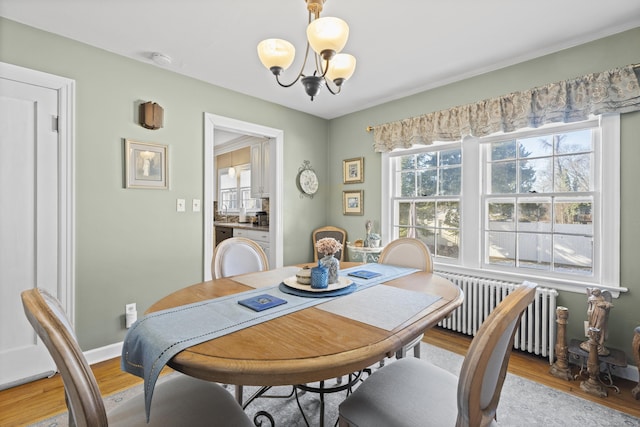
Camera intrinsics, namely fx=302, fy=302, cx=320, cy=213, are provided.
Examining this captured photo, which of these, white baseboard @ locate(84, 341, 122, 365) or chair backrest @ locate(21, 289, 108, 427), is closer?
chair backrest @ locate(21, 289, 108, 427)

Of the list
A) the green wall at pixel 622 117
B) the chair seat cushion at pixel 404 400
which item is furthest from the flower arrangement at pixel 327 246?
the green wall at pixel 622 117

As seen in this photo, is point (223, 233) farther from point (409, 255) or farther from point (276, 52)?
point (276, 52)

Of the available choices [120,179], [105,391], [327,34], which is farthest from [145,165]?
[327,34]

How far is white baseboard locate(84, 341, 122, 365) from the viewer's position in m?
2.38

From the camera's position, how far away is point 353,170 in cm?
397

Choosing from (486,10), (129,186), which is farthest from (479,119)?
(129,186)

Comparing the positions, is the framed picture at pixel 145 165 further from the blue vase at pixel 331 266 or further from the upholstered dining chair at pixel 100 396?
the blue vase at pixel 331 266

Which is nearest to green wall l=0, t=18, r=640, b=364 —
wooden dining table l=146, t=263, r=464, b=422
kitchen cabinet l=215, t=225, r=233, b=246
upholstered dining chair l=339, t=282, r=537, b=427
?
wooden dining table l=146, t=263, r=464, b=422

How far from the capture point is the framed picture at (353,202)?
388 cm

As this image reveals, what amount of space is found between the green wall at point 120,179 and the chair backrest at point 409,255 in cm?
185

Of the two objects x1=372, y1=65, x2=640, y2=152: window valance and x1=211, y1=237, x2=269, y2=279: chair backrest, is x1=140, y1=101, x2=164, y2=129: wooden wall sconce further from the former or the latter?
x1=372, y1=65, x2=640, y2=152: window valance

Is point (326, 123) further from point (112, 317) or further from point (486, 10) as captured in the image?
point (112, 317)

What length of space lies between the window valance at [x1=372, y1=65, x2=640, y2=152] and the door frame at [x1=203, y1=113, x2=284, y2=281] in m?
1.38

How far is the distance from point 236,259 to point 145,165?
1.25 meters
